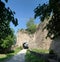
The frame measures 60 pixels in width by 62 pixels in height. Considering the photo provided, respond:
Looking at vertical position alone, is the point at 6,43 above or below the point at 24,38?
below

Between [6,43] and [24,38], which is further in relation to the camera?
[24,38]

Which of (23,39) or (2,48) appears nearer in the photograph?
(2,48)

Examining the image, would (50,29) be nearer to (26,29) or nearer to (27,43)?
(27,43)

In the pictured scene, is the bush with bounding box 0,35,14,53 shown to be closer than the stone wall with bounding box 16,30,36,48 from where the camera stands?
Yes

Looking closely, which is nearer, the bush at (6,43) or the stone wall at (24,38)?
the bush at (6,43)

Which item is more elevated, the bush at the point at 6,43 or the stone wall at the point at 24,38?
the stone wall at the point at 24,38

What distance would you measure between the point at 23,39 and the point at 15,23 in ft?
128

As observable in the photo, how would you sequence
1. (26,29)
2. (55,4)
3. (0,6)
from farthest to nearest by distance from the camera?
(26,29)
(55,4)
(0,6)

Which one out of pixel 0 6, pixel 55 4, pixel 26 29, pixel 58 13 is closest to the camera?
pixel 0 6

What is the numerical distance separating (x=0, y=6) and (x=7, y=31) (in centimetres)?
253

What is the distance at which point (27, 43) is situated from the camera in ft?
163

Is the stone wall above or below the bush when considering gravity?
above

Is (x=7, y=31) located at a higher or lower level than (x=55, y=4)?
lower

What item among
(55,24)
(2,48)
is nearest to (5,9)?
(55,24)
